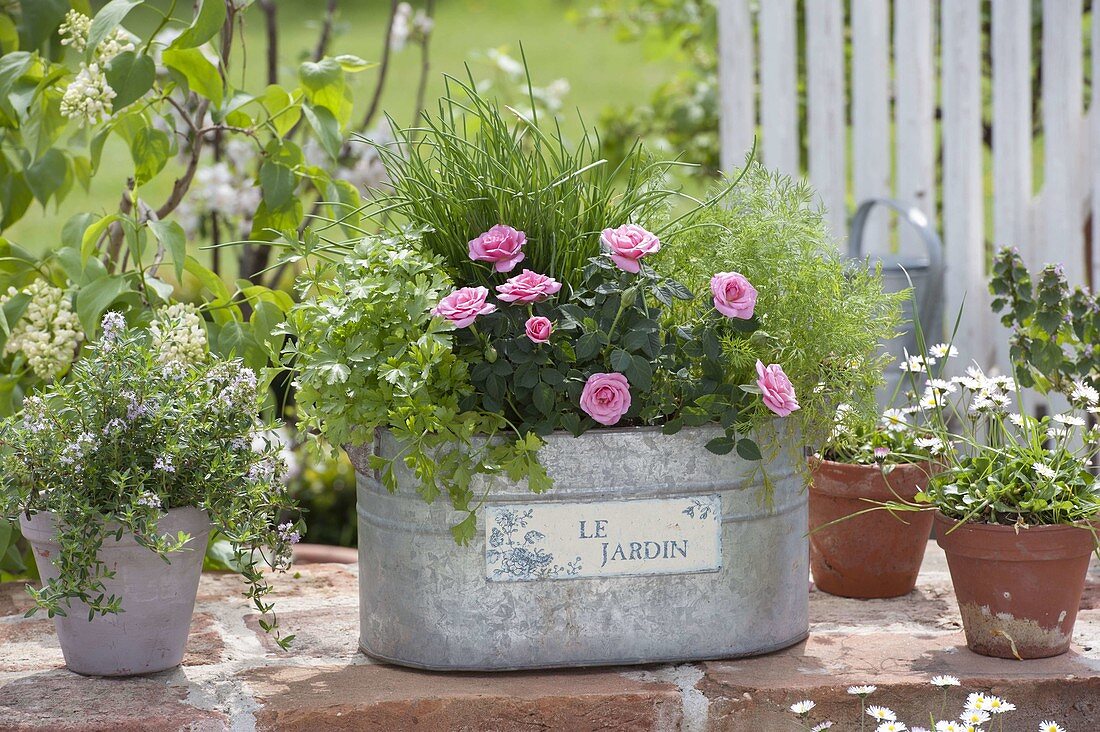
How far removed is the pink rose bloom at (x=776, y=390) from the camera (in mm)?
1339

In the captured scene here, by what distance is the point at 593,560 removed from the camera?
141cm

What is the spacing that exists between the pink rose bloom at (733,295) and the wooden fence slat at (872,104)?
5.70 ft

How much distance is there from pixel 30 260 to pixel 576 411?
0.96 m

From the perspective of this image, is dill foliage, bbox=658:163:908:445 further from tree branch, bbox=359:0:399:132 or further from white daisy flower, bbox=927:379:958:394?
tree branch, bbox=359:0:399:132

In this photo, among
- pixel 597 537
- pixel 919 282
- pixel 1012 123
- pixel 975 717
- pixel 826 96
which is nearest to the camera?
pixel 975 717

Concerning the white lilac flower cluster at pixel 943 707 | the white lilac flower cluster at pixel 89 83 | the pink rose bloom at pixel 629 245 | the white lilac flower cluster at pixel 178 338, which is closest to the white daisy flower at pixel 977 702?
the white lilac flower cluster at pixel 943 707

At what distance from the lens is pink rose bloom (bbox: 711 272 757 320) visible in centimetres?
135

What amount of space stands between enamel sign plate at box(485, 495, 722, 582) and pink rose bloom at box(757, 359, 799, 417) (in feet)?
0.49

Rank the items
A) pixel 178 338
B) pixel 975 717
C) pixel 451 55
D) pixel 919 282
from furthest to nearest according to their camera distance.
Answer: pixel 451 55
pixel 919 282
pixel 178 338
pixel 975 717

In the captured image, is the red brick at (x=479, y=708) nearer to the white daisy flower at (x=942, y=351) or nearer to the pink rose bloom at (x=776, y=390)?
the pink rose bloom at (x=776, y=390)

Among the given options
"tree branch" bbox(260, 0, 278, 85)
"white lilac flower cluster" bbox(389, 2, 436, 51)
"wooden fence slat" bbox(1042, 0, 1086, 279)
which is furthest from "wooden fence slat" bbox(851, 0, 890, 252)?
"tree branch" bbox(260, 0, 278, 85)

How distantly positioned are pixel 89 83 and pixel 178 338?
408 mm

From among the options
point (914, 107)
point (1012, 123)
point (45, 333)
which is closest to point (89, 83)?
point (45, 333)

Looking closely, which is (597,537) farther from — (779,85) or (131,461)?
Answer: (779,85)
